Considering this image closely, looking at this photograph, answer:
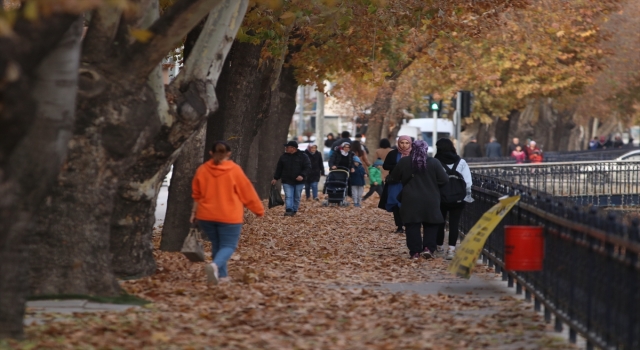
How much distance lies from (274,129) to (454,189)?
15.2m

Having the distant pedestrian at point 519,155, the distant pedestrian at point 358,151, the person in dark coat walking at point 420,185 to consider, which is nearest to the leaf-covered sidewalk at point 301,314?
the person in dark coat walking at point 420,185

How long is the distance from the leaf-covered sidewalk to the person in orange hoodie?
1.60ft

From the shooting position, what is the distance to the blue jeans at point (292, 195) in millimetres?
25938

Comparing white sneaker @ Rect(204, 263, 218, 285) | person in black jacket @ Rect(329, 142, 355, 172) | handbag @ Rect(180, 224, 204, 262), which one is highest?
person in black jacket @ Rect(329, 142, 355, 172)

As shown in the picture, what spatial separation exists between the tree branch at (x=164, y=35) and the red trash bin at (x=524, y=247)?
3.24m

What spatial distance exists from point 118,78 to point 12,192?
306cm

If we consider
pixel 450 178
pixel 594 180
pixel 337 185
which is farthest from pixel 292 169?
pixel 450 178

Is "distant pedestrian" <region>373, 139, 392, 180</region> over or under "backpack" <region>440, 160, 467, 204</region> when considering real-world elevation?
over

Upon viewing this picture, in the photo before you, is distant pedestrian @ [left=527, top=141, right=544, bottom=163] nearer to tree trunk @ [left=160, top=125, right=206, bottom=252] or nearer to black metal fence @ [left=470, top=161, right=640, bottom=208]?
black metal fence @ [left=470, top=161, right=640, bottom=208]

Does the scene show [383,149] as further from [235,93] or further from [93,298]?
[93,298]

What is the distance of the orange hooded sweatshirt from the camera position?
12.5 meters

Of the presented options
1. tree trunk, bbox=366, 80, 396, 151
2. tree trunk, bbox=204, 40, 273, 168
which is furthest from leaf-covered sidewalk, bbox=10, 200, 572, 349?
tree trunk, bbox=366, 80, 396, 151

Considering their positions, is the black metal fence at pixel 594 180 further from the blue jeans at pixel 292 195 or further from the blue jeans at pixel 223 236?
the blue jeans at pixel 223 236

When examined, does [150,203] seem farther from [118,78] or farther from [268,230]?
[268,230]
